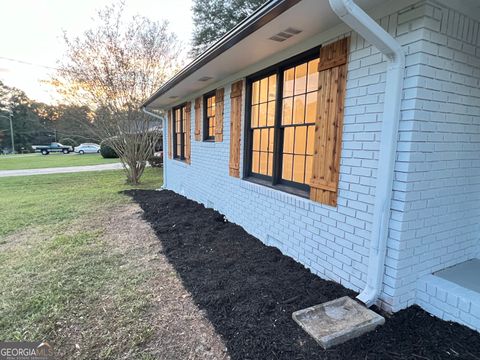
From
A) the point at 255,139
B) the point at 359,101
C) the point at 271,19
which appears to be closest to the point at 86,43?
the point at 255,139

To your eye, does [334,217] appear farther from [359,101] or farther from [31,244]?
[31,244]

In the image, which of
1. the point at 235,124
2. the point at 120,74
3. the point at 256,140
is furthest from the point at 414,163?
the point at 120,74

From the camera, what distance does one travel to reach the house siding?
199 centimetres

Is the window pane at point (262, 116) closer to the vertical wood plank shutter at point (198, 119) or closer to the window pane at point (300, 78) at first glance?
the window pane at point (300, 78)

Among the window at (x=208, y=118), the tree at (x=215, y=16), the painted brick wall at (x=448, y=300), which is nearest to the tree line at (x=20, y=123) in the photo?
the tree at (x=215, y=16)

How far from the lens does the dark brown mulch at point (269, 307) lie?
1806 millimetres

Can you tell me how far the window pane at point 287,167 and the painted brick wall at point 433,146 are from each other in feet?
4.98

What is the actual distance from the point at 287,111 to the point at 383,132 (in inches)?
61.0

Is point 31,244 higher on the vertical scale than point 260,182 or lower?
lower

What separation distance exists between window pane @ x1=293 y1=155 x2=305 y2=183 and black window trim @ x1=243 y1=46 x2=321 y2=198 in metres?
0.08

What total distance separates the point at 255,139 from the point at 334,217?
6.49 ft

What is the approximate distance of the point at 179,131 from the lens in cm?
808

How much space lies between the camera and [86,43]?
379 inches

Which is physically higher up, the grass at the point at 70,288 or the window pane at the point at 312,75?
the window pane at the point at 312,75
